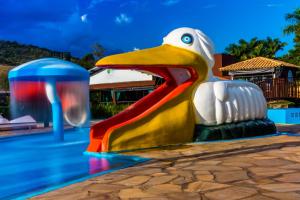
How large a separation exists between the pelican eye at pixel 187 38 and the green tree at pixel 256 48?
122ft

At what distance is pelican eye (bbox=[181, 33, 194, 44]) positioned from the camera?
967 centimetres

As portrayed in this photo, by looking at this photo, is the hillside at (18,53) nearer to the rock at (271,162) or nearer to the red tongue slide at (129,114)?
the red tongue slide at (129,114)

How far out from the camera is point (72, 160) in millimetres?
7773

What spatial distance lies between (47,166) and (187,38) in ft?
15.5

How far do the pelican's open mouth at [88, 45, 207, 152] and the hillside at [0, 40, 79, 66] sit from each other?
149ft

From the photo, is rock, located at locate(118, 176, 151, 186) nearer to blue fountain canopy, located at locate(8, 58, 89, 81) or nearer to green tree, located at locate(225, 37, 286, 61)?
blue fountain canopy, located at locate(8, 58, 89, 81)

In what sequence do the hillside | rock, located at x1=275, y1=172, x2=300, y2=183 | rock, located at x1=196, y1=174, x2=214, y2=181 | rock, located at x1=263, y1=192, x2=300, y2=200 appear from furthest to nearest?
the hillside → rock, located at x1=196, y1=174, x2=214, y2=181 → rock, located at x1=275, y1=172, x2=300, y2=183 → rock, located at x1=263, y1=192, x2=300, y2=200

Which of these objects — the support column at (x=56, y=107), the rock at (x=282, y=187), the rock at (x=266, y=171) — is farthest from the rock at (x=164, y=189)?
the support column at (x=56, y=107)

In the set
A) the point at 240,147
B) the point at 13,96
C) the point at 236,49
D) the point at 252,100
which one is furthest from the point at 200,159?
the point at 236,49

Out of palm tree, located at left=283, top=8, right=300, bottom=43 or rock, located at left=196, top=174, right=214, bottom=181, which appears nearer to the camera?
rock, located at left=196, top=174, right=214, bottom=181

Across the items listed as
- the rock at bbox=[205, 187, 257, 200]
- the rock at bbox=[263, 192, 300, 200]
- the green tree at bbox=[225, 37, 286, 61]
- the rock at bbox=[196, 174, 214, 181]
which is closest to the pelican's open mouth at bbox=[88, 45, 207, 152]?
the rock at bbox=[196, 174, 214, 181]

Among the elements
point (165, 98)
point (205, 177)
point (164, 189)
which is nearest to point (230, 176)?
point (205, 177)

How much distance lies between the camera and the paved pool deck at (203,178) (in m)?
4.36

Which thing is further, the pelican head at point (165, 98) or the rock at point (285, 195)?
the pelican head at point (165, 98)
